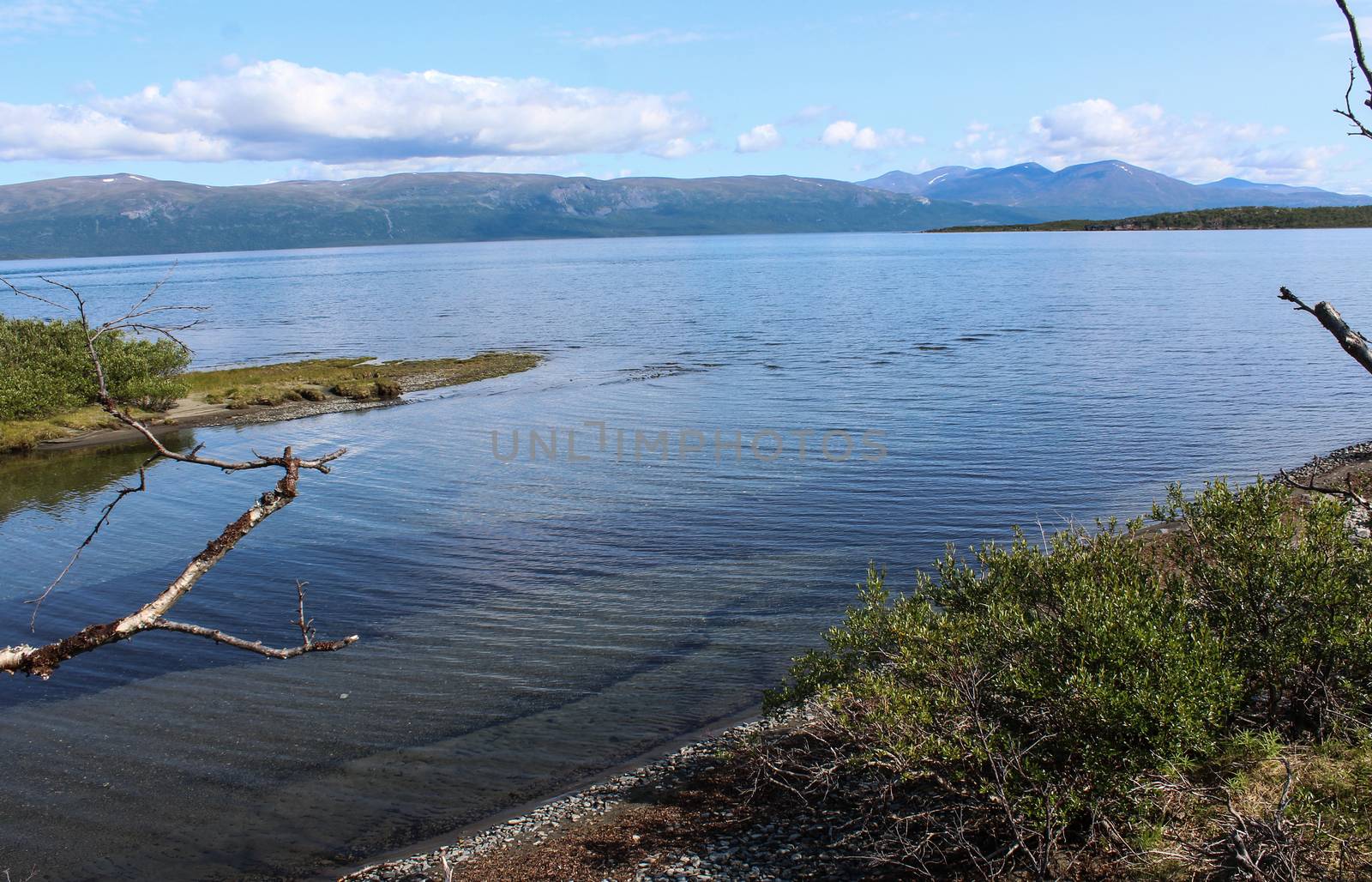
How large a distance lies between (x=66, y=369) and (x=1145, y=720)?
169 feet

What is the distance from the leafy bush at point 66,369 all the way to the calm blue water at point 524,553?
18.5 feet

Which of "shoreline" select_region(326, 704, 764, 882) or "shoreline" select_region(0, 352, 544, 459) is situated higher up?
"shoreline" select_region(0, 352, 544, 459)

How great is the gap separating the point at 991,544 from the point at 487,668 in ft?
31.3

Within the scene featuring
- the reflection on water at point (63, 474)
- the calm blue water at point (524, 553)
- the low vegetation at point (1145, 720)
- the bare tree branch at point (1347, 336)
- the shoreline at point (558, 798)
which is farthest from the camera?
the reflection on water at point (63, 474)

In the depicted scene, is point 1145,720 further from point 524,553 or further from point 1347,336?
point 524,553

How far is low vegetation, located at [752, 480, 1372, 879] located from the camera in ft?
27.8

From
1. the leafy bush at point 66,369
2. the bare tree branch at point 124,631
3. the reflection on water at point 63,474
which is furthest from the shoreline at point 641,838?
the leafy bush at point 66,369

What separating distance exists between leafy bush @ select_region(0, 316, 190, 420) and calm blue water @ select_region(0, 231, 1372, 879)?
18.5ft

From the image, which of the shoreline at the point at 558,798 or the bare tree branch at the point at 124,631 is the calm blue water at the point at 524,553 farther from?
Result: the bare tree branch at the point at 124,631

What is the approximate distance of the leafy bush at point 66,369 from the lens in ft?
145

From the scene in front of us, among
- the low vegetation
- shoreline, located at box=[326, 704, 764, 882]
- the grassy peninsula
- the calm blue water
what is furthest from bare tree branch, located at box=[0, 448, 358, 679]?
the grassy peninsula

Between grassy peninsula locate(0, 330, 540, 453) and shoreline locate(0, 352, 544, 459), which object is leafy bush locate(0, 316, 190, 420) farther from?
shoreline locate(0, 352, 544, 459)

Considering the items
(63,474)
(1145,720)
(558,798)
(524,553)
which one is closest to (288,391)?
(63,474)

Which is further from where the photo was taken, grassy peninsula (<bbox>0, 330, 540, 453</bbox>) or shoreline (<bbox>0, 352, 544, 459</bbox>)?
shoreline (<bbox>0, 352, 544, 459</bbox>)
